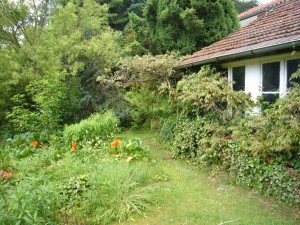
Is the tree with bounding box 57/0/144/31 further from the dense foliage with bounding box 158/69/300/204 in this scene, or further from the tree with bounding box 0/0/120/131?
the dense foliage with bounding box 158/69/300/204

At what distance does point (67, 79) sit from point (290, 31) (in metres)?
8.88

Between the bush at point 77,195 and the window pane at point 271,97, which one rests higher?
the window pane at point 271,97

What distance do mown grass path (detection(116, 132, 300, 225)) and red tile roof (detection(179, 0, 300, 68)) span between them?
3207 millimetres

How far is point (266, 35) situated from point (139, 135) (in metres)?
5.82

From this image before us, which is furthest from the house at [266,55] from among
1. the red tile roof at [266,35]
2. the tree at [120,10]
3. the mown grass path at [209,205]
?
the tree at [120,10]

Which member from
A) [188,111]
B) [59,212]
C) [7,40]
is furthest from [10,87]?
[59,212]

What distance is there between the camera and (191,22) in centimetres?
966

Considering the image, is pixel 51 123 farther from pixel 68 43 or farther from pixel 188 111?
pixel 188 111

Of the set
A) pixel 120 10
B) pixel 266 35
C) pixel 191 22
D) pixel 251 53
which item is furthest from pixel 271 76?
pixel 120 10

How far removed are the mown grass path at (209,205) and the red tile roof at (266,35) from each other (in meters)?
3.21

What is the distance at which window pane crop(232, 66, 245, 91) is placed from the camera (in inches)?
269

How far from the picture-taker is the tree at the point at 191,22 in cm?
968

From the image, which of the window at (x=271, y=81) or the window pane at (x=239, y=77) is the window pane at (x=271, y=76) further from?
the window pane at (x=239, y=77)

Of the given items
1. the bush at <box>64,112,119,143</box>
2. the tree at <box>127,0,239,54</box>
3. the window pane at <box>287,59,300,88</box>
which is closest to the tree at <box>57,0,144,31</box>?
the tree at <box>127,0,239,54</box>
